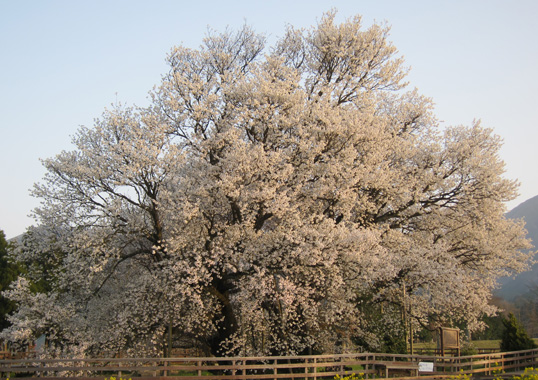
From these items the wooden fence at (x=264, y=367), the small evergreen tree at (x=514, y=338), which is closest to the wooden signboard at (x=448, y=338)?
the wooden fence at (x=264, y=367)

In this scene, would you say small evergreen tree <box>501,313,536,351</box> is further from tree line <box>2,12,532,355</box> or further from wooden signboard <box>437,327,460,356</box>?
wooden signboard <box>437,327,460,356</box>

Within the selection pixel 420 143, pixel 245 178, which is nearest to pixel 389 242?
pixel 420 143

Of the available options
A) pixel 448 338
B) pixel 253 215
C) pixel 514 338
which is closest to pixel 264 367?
pixel 253 215

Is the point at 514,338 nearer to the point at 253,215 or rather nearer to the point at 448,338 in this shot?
the point at 448,338

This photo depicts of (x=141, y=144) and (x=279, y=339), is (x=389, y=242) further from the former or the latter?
(x=141, y=144)

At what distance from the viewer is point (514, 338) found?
34.0m

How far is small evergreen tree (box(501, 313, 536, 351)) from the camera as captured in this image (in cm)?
3362

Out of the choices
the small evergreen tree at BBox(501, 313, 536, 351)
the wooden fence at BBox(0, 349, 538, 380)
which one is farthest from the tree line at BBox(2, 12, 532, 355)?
the small evergreen tree at BBox(501, 313, 536, 351)

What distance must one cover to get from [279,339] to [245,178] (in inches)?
330

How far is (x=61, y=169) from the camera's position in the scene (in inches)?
942

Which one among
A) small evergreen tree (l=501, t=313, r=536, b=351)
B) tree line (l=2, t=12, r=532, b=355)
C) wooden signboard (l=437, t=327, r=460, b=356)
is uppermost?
tree line (l=2, t=12, r=532, b=355)

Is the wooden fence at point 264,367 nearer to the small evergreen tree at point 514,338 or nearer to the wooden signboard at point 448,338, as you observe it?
the wooden signboard at point 448,338

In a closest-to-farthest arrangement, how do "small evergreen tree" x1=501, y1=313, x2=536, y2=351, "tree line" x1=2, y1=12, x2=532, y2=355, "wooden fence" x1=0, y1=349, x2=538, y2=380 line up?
"wooden fence" x1=0, y1=349, x2=538, y2=380
"tree line" x1=2, y1=12, x2=532, y2=355
"small evergreen tree" x1=501, y1=313, x2=536, y2=351

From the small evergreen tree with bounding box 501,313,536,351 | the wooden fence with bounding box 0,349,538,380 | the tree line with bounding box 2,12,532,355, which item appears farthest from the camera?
the small evergreen tree with bounding box 501,313,536,351
